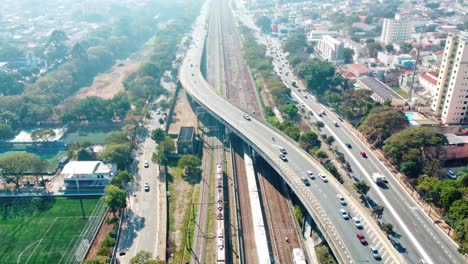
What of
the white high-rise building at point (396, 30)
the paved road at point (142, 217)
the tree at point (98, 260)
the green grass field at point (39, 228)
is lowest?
the green grass field at point (39, 228)

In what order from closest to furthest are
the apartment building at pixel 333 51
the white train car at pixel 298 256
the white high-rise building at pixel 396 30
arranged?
the white train car at pixel 298 256, the apartment building at pixel 333 51, the white high-rise building at pixel 396 30

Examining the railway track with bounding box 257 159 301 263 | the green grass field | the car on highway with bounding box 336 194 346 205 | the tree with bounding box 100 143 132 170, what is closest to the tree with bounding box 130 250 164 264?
the green grass field

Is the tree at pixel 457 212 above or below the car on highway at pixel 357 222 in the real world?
above

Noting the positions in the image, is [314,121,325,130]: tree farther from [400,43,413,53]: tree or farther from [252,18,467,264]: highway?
[400,43,413,53]: tree

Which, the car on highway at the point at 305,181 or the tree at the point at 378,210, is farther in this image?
the car on highway at the point at 305,181

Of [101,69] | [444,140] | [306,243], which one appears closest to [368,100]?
[444,140]

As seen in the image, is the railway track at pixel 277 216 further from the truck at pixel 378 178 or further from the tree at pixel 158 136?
the tree at pixel 158 136

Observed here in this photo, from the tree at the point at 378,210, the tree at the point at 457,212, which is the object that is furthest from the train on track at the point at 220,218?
the tree at the point at 457,212
